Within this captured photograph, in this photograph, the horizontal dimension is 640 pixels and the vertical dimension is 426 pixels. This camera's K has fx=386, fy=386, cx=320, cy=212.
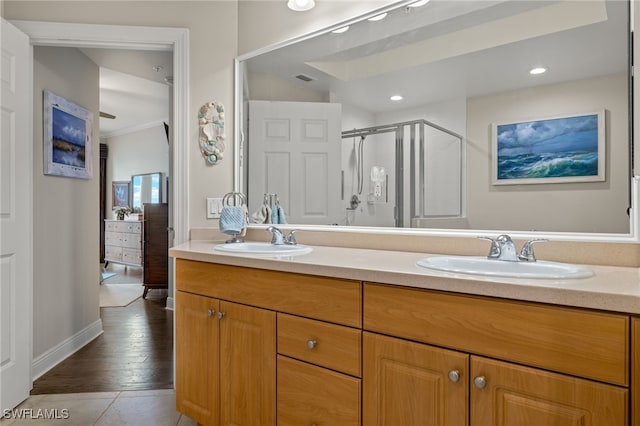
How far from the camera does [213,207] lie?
2277 millimetres

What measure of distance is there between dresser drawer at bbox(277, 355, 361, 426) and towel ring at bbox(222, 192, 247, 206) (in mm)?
1117

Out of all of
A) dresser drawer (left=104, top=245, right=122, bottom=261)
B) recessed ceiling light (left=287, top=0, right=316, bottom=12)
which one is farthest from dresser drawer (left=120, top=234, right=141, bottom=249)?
recessed ceiling light (left=287, top=0, right=316, bottom=12)

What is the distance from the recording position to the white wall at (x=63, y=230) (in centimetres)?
249

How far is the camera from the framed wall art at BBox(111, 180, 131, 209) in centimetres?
744

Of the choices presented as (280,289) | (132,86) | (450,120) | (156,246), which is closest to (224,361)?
(280,289)

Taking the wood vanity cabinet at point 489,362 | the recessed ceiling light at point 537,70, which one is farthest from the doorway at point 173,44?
the recessed ceiling light at point 537,70

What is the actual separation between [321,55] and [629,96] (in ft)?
4.42

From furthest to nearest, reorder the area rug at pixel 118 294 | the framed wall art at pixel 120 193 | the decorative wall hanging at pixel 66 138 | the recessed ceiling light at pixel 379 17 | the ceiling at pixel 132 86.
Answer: the framed wall art at pixel 120 193, the area rug at pixel 118 294, the ceiling at pixel 132 86, the decorative wall hanging at pixel 66 138, the recessed ceiling light at pixel 379 17

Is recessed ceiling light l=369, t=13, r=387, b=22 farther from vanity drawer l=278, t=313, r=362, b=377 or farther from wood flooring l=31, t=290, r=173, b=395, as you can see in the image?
wood flooring l=31, t=290, r=173, b=395

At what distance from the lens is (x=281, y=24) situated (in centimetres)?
218

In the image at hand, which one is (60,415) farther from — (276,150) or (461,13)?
(461,13)

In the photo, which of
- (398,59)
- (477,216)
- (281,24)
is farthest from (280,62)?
(477,216)

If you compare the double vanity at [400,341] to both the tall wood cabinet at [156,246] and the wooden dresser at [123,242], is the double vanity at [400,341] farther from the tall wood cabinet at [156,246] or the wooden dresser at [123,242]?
the wooden dresser at [123,242]

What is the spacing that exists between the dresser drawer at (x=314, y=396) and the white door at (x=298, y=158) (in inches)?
32.3
